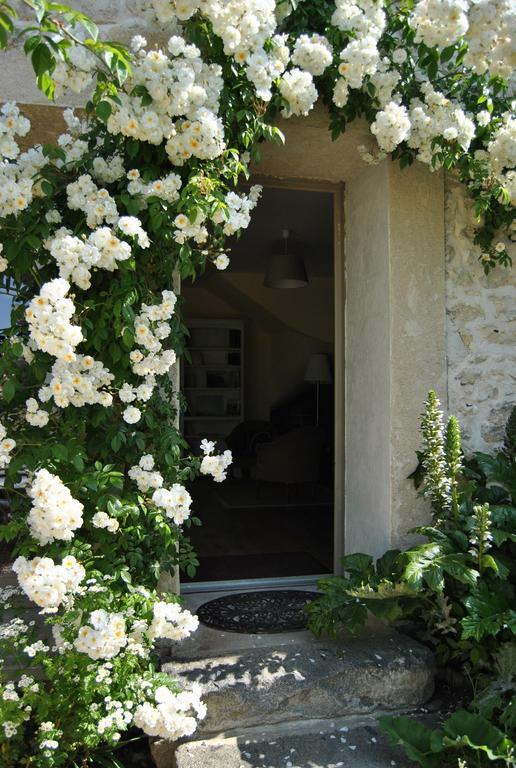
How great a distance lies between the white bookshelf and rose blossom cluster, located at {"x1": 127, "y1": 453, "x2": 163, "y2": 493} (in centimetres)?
649

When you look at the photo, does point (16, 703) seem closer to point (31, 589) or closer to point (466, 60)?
point (31, 589)

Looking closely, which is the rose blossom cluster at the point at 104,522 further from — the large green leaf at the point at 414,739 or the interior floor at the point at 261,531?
the interior floor at the point at 261,531

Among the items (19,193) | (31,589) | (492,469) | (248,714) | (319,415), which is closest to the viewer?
(31,589)

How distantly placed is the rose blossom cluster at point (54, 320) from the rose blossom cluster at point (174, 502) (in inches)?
23.9

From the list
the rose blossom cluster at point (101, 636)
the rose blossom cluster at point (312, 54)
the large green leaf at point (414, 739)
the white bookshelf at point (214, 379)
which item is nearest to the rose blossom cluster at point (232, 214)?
the rose blossom cluster at point (312, 54)

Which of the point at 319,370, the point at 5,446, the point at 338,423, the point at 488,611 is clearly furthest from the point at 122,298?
the point at 319,370

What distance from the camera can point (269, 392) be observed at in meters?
9.36

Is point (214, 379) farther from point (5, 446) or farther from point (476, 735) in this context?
point (476, 735)

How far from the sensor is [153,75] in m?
2.26

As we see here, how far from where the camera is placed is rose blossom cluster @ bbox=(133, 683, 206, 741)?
2.01 m

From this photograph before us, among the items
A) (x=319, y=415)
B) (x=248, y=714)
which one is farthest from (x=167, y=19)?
(x=319, y=415)

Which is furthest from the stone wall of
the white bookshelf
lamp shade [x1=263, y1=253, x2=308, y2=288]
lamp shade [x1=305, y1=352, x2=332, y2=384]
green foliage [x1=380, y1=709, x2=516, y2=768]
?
the white bookshelf

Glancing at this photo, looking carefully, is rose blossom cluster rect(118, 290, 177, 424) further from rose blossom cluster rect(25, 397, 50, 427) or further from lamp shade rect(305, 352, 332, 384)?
lamp shade rect(305, 352, 332, 384)

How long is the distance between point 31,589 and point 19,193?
1.33 meters
